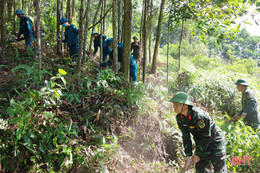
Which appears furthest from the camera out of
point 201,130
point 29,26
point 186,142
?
point 29,26

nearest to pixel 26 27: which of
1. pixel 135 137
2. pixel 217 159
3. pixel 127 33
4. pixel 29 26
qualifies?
pixel 29 26

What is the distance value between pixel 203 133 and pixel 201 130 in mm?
53

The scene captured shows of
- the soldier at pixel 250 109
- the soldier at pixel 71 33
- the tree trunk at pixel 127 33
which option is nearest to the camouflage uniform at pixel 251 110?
the soldier at pixel 250 109

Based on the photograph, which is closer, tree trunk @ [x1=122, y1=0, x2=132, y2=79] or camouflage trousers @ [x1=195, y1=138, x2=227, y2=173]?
camouflage trousers @ [x1=195, y1=138, x2=227, y2=173]

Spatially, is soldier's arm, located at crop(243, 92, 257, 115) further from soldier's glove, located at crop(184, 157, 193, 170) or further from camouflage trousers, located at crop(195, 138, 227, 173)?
soldier's glove, located at crop(184, 157, 193, 170)

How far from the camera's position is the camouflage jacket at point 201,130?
2.37 m

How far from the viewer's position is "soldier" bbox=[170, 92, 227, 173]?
7.75 ft

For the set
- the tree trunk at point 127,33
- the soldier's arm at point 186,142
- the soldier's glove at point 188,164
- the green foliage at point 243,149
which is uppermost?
the tree trunk at point 127,33

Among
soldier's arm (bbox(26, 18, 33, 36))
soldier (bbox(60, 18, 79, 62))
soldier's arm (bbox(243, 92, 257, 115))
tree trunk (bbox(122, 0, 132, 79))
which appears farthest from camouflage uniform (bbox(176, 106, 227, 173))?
soldier's arm (bbox(26, 18, 33, 36))

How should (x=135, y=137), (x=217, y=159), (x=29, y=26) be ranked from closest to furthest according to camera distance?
1. (x=217, y=159)
2. (x=135, y=137)
3. (x=29, y=26)

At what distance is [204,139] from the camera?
2428 millimetres

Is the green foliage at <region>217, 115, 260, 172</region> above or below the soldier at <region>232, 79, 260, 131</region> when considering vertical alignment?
below

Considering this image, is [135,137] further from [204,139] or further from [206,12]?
[206,12]

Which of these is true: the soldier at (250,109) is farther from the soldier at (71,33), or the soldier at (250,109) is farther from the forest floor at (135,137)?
the soldier at (71,33)
